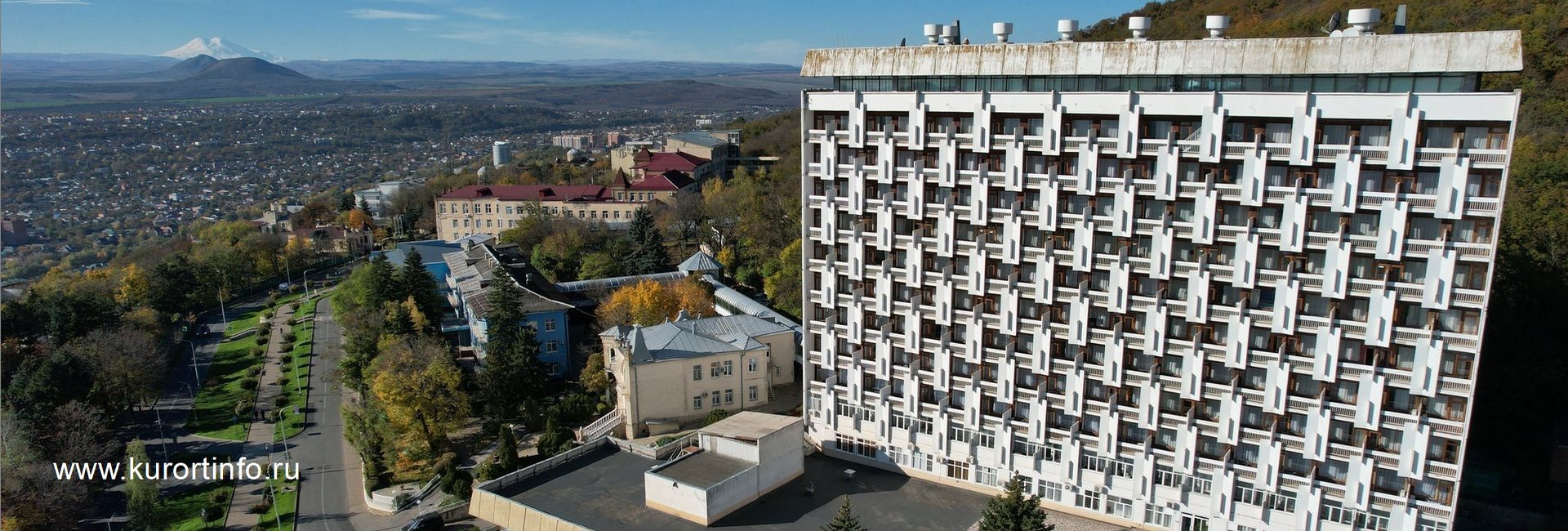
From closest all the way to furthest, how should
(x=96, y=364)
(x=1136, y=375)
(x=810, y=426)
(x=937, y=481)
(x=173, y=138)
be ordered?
(x=1136, y=375) < (x=937, y=481) < (x=810, y=426) < (x=96, y=364) < (x=173, y=138)

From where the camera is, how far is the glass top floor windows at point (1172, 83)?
24.6m

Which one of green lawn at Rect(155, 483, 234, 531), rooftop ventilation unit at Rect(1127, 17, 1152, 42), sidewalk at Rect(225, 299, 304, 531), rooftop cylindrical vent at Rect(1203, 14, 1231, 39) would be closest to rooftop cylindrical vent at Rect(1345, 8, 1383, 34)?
rooftop cylindrical vent at Rect(1203, 14, 1231, 39)

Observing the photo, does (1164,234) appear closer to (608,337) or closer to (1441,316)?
(1441,316)

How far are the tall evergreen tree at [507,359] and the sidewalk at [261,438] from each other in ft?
34.4

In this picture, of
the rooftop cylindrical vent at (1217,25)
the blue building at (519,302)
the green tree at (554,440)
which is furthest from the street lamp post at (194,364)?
the rooftop cylindrical vent at (1217,25)

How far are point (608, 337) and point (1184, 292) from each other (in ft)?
83.7

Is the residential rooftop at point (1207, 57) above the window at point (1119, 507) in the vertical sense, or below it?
above

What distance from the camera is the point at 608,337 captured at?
43031mm

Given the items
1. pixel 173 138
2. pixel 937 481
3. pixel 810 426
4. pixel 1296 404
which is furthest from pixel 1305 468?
pixel 173 138

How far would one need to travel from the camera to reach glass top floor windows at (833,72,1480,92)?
24609 mm

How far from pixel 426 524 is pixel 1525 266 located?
47.0 meters

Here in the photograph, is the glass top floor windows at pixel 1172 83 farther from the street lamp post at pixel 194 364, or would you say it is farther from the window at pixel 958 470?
the street lamp post at pixel 194 364

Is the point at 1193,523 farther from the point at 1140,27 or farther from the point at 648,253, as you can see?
the point at 648,253

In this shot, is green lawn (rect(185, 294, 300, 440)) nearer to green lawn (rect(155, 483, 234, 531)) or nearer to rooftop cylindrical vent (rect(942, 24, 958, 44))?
green lawn (rect(155, 483, 234, 531))
